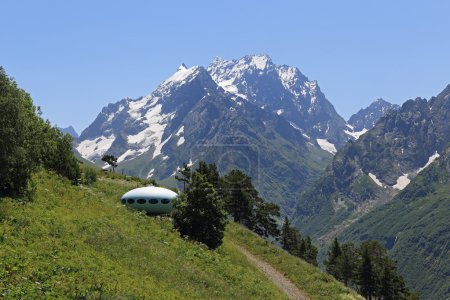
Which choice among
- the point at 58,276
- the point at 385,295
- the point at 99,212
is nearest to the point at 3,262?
the point at 58,276

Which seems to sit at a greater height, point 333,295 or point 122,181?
point 122,181

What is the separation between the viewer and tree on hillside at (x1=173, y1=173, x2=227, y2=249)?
5056cm

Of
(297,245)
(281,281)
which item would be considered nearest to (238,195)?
(297,245)

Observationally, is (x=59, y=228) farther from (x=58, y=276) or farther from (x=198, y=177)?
(x=198, y=177)

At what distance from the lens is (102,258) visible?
30609 millimetres

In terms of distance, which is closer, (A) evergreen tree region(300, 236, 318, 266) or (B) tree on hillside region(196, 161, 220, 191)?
(B) tree on hillside region(196, 161, 220, 191)

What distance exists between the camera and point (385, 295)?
119438mm

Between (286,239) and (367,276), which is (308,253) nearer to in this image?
(286,239)

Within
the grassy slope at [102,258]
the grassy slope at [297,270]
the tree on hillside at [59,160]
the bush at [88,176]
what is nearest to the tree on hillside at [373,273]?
the grassy slope at [297,270]

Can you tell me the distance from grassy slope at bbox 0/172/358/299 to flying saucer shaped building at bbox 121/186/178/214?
3530 millimetres

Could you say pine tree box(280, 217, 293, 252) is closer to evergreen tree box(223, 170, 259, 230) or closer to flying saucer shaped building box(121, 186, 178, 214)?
evergreen tree box(223, 170, 259, 230)

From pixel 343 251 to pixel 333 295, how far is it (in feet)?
303

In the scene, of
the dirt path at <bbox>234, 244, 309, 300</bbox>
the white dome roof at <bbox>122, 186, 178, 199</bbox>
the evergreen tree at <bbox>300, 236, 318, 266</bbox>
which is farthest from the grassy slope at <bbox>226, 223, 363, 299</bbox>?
the evergreen tree at <bbox>300, 236, 318, 266</bbox>

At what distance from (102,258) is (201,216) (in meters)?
20.9
